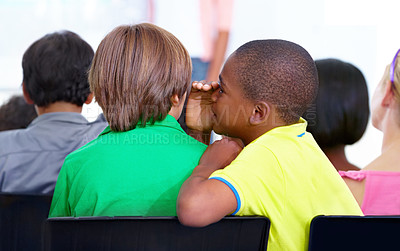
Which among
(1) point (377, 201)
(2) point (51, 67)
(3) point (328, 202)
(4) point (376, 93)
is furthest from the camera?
(2) point (51, 67)

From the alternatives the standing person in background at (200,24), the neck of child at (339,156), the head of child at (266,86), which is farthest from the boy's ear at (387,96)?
the standing person in background at (200,24)

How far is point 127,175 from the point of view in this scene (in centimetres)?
90

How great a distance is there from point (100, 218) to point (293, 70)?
518mm

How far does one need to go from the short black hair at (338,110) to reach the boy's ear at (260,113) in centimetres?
55

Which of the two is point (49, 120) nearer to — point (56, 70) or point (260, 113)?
point (56, 70)

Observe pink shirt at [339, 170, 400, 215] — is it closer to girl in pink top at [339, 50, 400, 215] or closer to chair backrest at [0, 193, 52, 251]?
girl in pink top at [339, 50, 400, 215]

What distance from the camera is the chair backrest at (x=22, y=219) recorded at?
0.73 m

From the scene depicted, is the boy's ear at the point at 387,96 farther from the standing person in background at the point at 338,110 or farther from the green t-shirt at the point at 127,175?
the green t-shirt at the point at 127,175

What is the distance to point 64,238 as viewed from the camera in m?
0.65

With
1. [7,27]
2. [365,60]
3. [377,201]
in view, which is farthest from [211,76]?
[377,201]

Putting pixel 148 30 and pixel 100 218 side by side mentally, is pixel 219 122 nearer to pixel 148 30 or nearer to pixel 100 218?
pixel 148 30

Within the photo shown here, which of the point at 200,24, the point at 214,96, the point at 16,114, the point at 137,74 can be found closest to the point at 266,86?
the point at 214,96

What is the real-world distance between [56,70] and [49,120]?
19cm

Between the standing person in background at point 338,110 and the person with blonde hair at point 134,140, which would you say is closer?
the person with blonde hair at point 134,140
